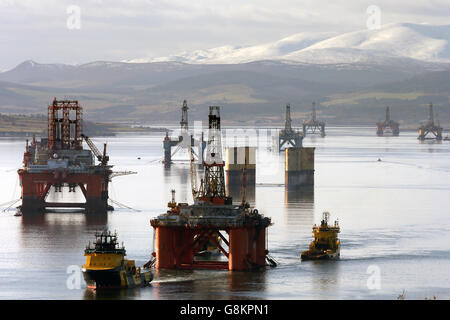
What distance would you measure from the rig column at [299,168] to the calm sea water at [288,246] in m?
2.42

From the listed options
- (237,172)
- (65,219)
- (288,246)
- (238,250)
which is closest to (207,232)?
(238,250)

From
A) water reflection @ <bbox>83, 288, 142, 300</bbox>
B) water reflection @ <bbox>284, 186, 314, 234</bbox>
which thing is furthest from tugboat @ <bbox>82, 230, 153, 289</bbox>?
water reflection @ <bbox>284, 186, 314, 234</bbox>

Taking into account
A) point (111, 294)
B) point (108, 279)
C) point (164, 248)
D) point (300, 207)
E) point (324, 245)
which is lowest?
point (111, 294)

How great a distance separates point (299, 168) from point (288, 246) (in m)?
71.0

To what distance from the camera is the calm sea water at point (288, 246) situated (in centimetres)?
7200

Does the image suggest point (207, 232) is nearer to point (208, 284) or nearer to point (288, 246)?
point (208, 284)

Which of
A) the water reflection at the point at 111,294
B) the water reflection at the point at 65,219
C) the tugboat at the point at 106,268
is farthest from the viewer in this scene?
the water reflection at the point at 65,219

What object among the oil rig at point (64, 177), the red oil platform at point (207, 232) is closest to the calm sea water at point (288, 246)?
the red oil platform at point (207, 232)

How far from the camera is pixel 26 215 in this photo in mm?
115312

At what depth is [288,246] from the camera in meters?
91.9

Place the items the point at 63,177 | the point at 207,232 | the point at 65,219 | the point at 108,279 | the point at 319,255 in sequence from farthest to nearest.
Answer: the point at 63,177
the point at 65,219
the point at 319,255
the point at 207,232
the point at 108,279

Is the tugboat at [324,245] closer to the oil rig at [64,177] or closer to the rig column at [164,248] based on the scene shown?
the rig column at [164,248]

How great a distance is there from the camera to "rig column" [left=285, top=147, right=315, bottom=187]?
16038cm

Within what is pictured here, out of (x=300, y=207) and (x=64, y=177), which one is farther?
(x=300, y=207)
